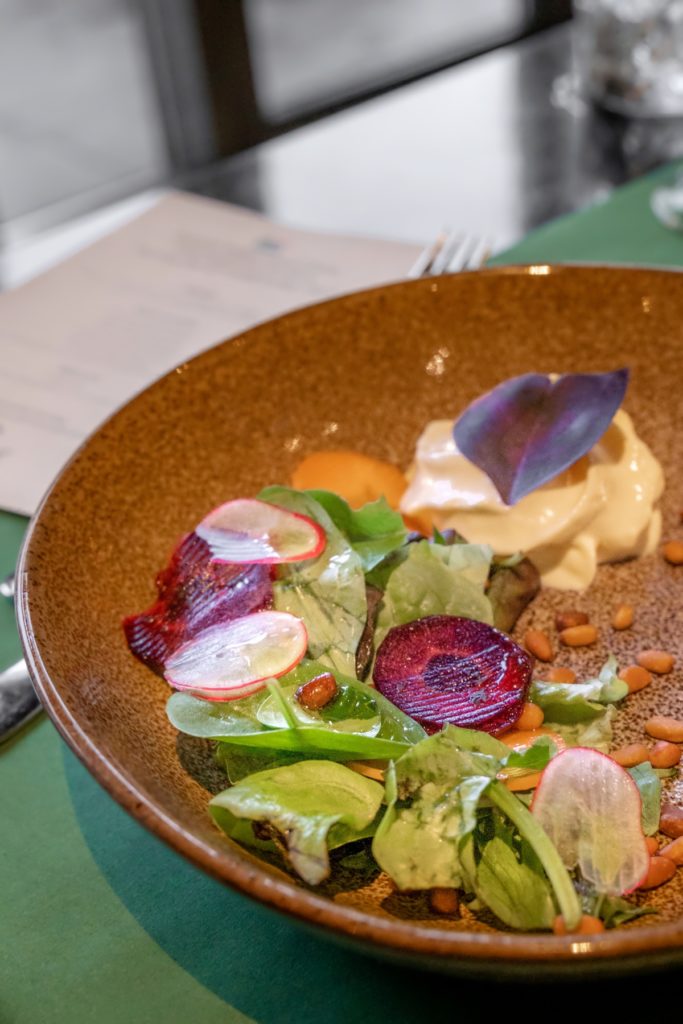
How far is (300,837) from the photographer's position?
0.68 metres

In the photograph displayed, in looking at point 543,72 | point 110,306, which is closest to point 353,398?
point 110,306

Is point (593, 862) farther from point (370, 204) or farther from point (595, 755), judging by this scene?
point (370, 204)

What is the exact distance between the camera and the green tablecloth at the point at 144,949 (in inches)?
28.5

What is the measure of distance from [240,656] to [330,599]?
111 millimetres

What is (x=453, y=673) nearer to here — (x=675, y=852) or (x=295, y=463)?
(x=675, y=852)

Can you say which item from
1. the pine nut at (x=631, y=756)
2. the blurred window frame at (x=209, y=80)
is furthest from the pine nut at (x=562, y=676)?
the blurred window frame at (x=209, y=80)

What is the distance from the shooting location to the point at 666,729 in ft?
2.85

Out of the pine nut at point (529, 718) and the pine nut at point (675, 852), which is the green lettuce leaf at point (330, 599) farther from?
the pine nut at point (675, 852)

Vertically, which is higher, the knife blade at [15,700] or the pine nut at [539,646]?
the knife blade at [15,700]

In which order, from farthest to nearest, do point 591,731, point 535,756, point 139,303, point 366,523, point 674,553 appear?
point 139,303 → point 674,553 → point 366,523 → point 591,731 → point 535,756

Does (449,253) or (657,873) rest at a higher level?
(449,253)

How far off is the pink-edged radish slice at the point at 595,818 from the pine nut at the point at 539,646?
0.24m

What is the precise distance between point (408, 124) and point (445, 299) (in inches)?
49.0

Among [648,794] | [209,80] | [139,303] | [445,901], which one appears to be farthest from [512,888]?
[209,80]
